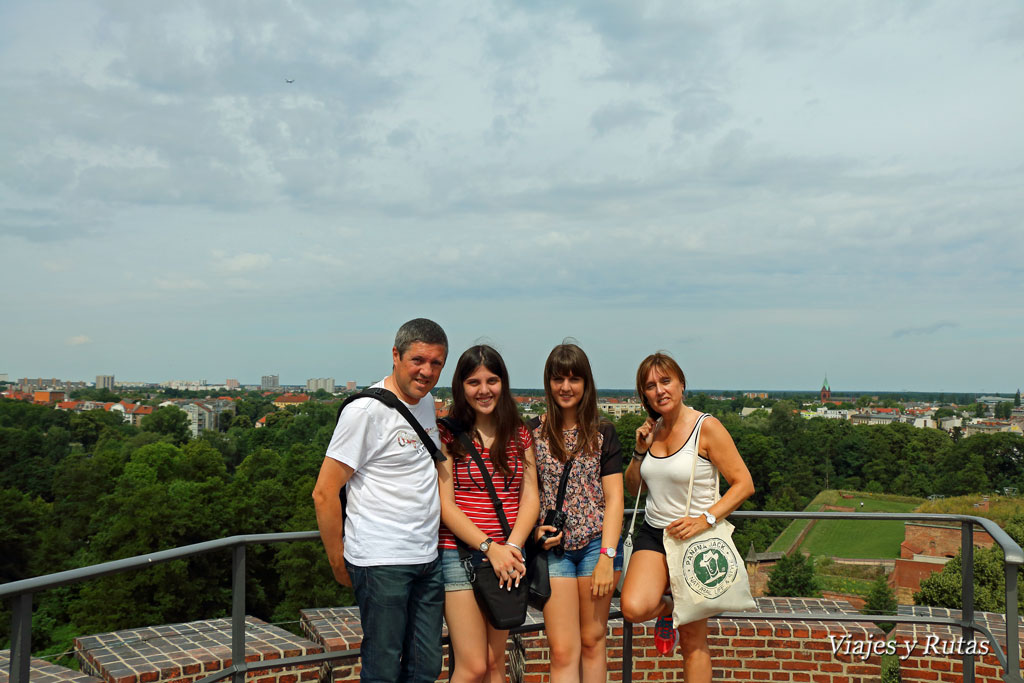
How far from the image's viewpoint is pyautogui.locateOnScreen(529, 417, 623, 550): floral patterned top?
298cm

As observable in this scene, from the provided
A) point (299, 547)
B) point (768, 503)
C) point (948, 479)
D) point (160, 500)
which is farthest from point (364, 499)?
point (948, 479)

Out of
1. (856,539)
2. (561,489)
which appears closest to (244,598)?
(561,489)

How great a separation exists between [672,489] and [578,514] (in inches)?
15.8

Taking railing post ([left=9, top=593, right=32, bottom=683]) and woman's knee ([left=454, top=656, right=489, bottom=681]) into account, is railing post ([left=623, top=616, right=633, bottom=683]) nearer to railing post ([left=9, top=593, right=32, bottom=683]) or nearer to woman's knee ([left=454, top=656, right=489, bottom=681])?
woman's knee ([left=454, top=656, right=489, bottom=681])

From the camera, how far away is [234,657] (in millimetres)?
2955

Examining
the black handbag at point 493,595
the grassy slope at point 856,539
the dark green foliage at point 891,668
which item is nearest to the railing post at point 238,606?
the black handbag at point 493,595

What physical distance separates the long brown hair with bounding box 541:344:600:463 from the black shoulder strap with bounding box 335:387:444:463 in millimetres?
493

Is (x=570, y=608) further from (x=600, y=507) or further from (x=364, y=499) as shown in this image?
(x=364, y=499)

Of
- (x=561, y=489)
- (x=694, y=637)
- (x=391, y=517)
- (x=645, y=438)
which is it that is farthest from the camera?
(x=645, y=438)

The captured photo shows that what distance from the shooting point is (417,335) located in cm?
277

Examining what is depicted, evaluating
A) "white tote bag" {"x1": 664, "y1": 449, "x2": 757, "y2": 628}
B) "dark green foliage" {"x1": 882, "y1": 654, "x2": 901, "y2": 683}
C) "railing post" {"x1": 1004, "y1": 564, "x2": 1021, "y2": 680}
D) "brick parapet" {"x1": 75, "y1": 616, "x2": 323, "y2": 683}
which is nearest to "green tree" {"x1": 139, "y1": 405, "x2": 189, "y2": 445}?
"brick parapet" {"x1": 75, "y1": 616, "x2": 323, "y2": 683}

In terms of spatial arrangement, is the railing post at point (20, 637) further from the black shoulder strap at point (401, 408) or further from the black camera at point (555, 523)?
the black camera at point (555, 523)

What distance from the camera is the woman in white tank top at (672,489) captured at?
3.03 m

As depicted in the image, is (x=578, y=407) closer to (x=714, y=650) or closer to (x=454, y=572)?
(x=454, y=572)
